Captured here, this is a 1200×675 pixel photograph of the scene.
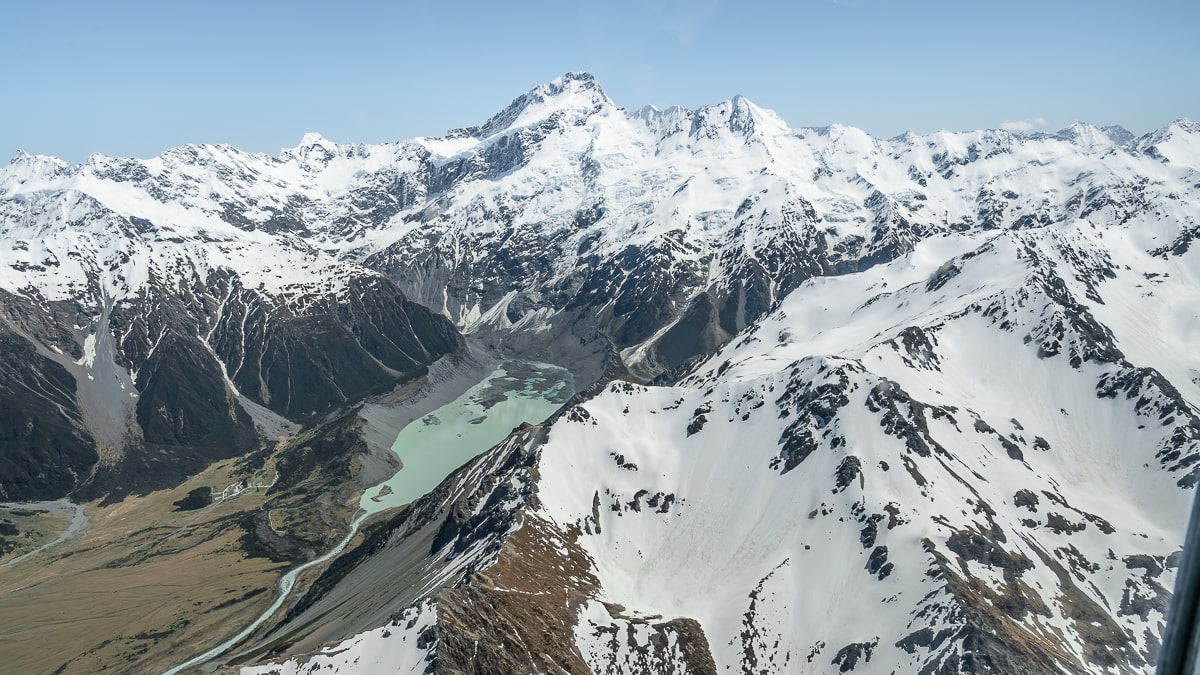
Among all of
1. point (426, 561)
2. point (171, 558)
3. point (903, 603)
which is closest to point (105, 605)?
point (171, 558)

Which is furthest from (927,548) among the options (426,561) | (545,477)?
(426,561)

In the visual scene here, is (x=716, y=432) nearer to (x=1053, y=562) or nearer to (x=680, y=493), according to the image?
(x=680, y=493)

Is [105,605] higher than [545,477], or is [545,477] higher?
[545,477]

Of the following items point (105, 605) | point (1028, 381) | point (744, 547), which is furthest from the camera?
point (1028, 381)

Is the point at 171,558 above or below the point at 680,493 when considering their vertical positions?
below

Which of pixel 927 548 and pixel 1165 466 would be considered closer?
pixel 927 548

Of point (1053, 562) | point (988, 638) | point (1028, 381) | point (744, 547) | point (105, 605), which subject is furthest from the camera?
point (1028, 381)

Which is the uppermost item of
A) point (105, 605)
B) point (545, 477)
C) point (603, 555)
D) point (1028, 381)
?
point (1028, 381)

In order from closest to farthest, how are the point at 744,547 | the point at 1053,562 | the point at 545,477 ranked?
the point at 1053,562 < the point at 744,547 < the point at 545,477

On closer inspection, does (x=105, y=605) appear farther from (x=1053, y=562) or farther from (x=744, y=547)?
(x=1053, y=562)
